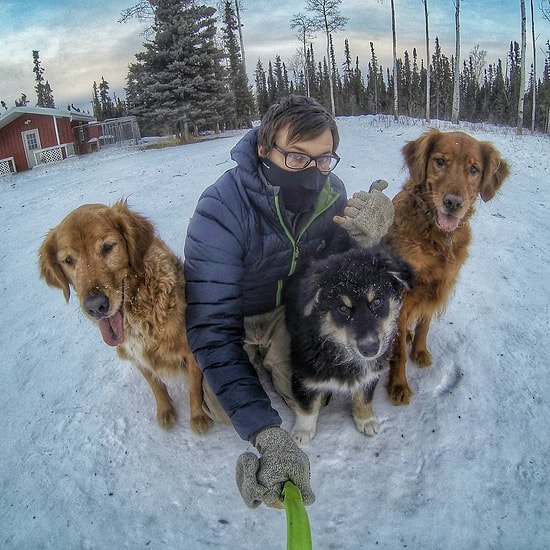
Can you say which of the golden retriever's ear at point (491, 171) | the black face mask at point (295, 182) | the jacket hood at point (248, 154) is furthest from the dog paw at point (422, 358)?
the jacket hood at point (248, 154)

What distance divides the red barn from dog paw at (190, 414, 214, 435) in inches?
944

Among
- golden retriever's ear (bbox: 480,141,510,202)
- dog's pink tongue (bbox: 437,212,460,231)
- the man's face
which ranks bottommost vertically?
dog's pink tongue (bbox: 437,212,460,231)

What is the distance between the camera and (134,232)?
246 cm

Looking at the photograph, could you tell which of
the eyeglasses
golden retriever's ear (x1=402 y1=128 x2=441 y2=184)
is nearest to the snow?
golden retriever's ear (x1=402 y1=128 x2=441 y2=184)

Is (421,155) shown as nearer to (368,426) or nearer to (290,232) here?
(290,232)

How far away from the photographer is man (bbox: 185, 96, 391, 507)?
6.16 feet

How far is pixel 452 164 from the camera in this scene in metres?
2.69

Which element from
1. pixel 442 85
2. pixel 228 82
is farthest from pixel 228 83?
pixel 442 85

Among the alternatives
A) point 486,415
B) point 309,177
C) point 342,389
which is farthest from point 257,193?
point 486,415

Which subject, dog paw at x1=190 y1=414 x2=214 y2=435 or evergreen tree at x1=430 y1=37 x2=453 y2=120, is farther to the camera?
evergreen tree at x1=430 y1=37 x2=453 y2=120

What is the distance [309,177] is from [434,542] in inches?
77.1

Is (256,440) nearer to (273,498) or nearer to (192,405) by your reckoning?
(273,498)

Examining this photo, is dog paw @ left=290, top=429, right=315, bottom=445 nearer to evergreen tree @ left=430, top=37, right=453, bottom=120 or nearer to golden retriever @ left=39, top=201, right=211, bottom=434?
golden retriever @ left=39, top=201, right=211, bottom=434

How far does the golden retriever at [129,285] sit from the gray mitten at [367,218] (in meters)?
1.15
